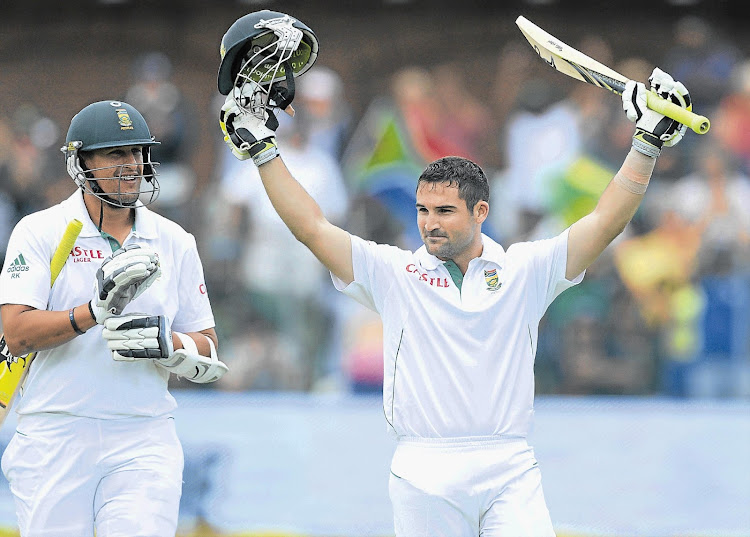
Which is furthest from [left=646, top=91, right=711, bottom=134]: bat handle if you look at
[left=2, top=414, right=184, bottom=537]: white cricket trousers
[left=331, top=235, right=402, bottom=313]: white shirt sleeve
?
[left=2, top=414, right=184, bottom=537]: white cricket trousers

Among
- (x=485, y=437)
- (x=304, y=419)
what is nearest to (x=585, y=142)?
(x=304, y=419)

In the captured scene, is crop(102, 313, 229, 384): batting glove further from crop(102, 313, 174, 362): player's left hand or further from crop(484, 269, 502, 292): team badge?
crop(484, 269, 502, 292): team badge

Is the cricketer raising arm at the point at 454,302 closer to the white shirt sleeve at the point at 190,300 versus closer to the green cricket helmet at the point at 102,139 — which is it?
the green cricket helmet at the point at 102,139

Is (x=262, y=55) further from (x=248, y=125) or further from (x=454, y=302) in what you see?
(x=454, y=302)

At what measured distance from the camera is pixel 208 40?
15086 millimetres

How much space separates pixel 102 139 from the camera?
15.4 ft

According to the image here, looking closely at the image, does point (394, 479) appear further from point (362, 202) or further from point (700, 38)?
point (700, 38)

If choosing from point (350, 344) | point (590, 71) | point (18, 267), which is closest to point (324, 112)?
point (350, 344)

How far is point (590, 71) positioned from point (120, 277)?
6.51ft

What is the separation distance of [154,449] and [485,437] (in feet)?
4.19

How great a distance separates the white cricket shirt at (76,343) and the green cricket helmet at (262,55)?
0.72m

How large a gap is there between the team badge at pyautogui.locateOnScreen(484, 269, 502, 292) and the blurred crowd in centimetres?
616

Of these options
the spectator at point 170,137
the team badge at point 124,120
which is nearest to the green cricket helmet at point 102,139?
the team badge at point 124,120

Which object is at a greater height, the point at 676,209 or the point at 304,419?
the point at 676,209
